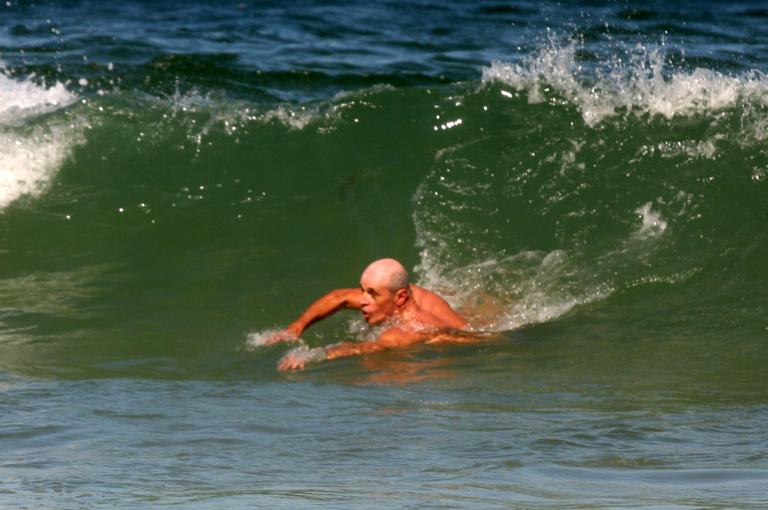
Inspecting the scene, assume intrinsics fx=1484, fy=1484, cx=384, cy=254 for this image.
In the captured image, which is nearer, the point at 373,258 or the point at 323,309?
the point at 323,309

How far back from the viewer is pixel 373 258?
382 inches

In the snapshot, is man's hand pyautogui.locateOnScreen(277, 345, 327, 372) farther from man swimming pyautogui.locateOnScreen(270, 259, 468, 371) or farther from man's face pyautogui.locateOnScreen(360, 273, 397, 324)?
man's face pyautogui.locateOnScreen(360, 273, 397, 324)

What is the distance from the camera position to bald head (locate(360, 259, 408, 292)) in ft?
26.2

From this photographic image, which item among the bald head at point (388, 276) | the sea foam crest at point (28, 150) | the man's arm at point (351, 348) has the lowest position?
the man's arm at point (351, 348)

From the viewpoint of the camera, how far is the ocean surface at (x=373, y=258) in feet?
17.1

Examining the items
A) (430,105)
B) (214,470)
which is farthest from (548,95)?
(214,470)

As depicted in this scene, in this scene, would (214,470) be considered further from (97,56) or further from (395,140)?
(97,56)

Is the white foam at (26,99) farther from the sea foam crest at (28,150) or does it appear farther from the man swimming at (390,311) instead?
the man swimming at (390,311)

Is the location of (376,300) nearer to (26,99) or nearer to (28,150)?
(28,150)

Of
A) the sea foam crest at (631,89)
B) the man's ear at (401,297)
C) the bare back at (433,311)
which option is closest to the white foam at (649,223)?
the sea foam crest at (631,89)

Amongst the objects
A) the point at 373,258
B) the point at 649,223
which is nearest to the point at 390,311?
the point at 373,258

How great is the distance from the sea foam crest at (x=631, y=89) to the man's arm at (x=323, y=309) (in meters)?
3.38

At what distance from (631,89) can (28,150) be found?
4.47 m

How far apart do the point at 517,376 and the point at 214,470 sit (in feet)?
7.75
